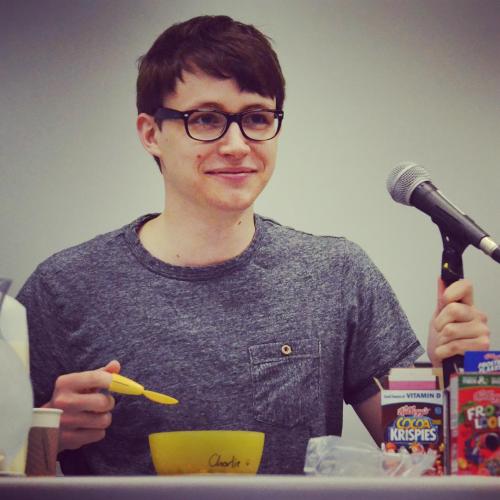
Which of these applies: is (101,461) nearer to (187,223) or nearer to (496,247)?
(187,223)

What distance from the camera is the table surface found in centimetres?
73

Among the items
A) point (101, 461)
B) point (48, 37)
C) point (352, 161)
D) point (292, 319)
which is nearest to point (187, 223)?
point (292, 319)

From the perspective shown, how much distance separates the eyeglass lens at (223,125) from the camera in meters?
1.61

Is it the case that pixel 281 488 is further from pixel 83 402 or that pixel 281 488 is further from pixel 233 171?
pixel 233 171

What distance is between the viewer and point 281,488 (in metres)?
0.73

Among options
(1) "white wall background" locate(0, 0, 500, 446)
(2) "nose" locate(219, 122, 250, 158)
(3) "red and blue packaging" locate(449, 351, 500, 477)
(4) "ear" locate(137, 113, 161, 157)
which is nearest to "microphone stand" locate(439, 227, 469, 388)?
(3) "red and blue packaging" locate(449, 351, 500, 477)

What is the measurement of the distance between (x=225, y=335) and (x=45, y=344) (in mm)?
Answer: 377

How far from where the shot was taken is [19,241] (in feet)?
7.40

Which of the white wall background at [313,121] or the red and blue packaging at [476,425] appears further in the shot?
the white wall background at [313,121]

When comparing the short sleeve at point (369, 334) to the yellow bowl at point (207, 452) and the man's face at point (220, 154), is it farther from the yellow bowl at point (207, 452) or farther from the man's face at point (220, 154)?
the yellow bowl at point (207, 452)

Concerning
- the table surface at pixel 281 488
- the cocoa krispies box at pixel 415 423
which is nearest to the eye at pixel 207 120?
the cocoa krispies box at pixel 415 423

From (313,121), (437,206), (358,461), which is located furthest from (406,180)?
(313,121)

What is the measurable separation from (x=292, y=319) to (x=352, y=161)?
0.75 meters

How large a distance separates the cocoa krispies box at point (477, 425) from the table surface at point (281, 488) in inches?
9.1
